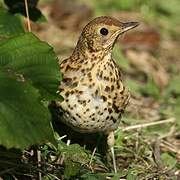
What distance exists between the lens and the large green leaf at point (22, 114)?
3.76m

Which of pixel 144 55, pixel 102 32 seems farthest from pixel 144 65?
pixel 102 32

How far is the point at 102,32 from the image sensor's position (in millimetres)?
5055

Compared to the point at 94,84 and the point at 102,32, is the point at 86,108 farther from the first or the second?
the point at 102,32

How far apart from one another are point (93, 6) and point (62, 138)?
15.6 ft

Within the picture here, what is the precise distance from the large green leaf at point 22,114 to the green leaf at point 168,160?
2.16 metres

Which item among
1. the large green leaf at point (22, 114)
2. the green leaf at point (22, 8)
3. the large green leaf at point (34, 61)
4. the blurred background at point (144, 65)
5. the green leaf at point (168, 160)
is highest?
the green leaf at point (22, 8)

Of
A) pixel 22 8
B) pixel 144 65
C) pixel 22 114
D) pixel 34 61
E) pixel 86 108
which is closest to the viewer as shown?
pixel 22 114

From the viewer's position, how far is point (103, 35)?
5066mm

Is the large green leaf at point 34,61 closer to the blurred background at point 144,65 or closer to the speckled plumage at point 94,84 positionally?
the speckled plumage at point 94,84

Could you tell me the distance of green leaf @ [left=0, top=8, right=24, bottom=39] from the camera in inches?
194

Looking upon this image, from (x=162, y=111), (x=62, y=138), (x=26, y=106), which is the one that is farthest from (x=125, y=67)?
(x=26, y=106)

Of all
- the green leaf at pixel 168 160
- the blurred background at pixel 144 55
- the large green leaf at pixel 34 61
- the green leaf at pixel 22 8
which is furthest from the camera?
the blurred background at pixel 144 55

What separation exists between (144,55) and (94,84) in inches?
158

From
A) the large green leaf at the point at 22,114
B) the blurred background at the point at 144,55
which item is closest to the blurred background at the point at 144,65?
the blurred background at the point at 144,55
